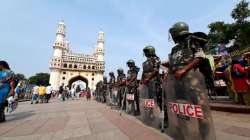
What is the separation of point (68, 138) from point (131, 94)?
351 centimetres

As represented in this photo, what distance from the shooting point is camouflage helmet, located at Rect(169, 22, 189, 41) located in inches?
108

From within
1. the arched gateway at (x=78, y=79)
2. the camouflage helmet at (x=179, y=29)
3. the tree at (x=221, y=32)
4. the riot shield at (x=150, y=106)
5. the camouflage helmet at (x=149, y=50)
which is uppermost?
the tree at (x=221, y=32)

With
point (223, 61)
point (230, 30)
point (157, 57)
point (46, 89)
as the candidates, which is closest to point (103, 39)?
point (230, 30)

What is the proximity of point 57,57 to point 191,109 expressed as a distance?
2952 inches

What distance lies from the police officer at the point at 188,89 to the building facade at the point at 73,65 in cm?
7263

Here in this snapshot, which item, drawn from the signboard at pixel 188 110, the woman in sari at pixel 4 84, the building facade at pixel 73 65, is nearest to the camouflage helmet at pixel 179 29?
the signboard at pixel 188 110

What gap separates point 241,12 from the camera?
2917 cm

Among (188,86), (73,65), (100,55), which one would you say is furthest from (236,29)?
(73,65)

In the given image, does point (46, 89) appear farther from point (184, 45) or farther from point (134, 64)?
point (184, 45)

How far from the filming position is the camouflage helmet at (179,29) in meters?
2.75

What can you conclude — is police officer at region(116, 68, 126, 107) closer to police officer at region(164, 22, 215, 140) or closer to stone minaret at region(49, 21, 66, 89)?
police officer at region(164, 22, 215, 140)

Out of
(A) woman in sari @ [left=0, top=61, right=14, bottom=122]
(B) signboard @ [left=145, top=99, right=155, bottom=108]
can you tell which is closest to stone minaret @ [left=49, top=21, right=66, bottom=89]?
(A) woman in sari @ [left=0, top=61, right=14, bottom=122]

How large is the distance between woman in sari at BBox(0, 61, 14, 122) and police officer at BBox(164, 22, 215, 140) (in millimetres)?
5398

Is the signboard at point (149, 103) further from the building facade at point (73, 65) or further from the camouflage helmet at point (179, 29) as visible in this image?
the building facade at point (73, 65)
